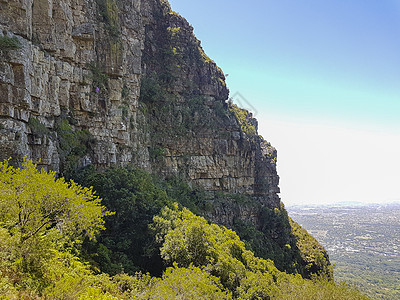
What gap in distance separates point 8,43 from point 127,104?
63.7 feet

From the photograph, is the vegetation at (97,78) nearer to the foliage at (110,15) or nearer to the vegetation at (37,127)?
the foliage at (110,15)

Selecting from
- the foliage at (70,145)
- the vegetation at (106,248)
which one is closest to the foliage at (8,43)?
the foliage at (70,145)

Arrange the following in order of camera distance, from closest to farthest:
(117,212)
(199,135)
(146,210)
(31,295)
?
(31,295)
(117,212)
(146,210)
(199,135)

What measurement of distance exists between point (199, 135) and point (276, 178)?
79.5 ft

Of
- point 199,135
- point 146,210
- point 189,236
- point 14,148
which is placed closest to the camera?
point 14,148

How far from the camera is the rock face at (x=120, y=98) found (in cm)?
2427

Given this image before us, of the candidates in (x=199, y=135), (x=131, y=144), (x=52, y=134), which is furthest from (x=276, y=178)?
(x=52, y=134)

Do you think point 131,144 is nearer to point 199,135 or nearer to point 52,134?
point 52,134

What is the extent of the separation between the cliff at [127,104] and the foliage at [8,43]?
3.5 inches

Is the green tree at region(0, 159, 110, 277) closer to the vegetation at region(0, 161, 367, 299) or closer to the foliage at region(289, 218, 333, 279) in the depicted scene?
the vegetation at region(0, 161, 367, 299)

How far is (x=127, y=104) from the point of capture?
41062mm

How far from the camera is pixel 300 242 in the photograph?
59.7 meters

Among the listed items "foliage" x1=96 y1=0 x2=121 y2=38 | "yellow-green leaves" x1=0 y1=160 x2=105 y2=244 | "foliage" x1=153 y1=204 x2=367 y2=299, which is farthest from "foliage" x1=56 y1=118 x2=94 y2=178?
"foliage" x1=96 y1=0 x2=121 y2=38

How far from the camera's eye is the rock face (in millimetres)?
24266
